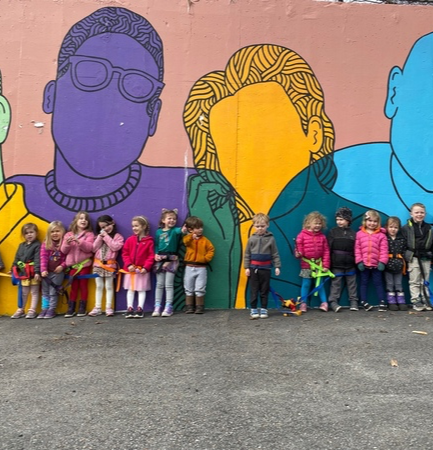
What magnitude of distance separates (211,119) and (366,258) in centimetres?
316

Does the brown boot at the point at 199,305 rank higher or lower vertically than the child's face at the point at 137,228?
lower

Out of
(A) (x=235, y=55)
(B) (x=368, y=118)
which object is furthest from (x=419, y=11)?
(A) (x=235, y=55)

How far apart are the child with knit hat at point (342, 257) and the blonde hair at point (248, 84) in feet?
2.42

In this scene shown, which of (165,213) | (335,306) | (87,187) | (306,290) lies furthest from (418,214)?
(87,187)

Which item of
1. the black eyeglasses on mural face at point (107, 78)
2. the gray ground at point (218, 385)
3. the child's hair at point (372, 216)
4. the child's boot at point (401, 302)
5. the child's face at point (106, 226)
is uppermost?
the black eyeglasses on mural face at point (107, 78)

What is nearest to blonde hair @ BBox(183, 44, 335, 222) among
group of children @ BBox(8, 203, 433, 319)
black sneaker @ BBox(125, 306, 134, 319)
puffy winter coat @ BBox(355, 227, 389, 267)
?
group of children @ BBox(8, 203, 433, 319)

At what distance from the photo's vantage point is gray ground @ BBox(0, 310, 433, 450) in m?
3.11

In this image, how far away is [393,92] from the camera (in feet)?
23.5

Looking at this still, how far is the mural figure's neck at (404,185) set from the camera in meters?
7.12

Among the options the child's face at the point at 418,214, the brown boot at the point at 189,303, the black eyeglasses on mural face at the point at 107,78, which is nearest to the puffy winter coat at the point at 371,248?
the child's face at the point at 418,214

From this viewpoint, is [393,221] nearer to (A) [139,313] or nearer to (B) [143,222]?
(B) [143,222]

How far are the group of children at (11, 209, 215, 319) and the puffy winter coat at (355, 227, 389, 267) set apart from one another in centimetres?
221

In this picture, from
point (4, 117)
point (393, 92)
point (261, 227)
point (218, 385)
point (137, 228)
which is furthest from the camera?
point (393, 92)

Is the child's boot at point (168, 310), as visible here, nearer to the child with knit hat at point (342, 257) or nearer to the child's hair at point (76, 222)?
the child's hair at point (76, 222)
